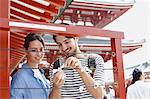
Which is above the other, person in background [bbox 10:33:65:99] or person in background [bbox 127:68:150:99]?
person in background [bbox 10:33:65:99]

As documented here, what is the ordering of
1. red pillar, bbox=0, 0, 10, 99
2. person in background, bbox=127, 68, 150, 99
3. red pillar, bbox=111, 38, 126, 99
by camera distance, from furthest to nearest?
person in background, bbox=127, 68, 150, 99
red pillar, bbox=111, 38, 126, 99
red pillar, bbox=0, 0, 10, 99

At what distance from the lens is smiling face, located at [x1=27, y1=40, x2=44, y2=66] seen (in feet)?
4.35

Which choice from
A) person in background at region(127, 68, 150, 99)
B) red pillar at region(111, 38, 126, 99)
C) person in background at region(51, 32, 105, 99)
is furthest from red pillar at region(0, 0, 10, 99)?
person in background at region(127, 68, 150, 99)

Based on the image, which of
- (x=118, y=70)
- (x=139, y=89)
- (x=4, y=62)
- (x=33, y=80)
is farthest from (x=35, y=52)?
(x=139, y=89)

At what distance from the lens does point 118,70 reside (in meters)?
1.32

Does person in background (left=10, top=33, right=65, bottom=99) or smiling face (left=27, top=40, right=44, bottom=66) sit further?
smiling face (left=27, top=40, right=44, bottom=66)

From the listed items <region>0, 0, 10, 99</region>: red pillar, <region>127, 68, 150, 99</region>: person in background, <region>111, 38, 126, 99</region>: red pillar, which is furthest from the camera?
<region>127, 68, 150, 99</region>: person in background

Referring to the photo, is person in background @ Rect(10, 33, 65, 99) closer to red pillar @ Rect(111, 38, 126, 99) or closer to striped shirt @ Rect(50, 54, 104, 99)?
striped shirt @ Rect(50, 54, 104, 99)

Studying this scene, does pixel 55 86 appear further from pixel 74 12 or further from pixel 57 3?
pixel 74 12

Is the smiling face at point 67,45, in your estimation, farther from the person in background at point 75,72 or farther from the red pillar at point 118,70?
the red pillar at point 118,70

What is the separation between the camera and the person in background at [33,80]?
119 centimetres

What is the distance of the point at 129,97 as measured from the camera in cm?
336

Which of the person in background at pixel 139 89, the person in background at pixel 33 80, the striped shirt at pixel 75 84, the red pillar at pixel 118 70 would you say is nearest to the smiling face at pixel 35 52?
the person in background at pixel 33 80

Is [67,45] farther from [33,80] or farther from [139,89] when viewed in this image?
[139,89]
